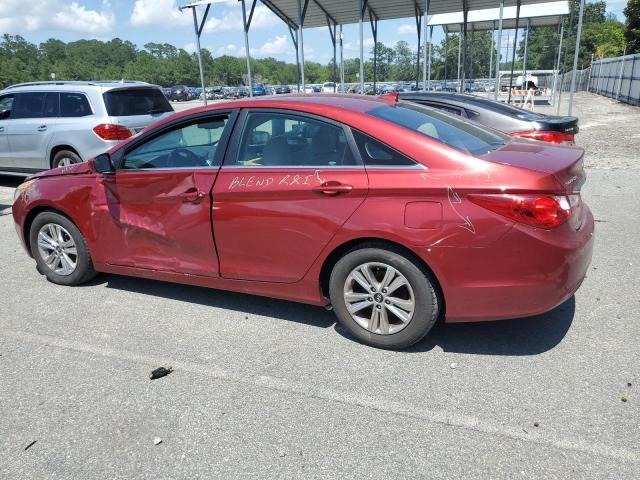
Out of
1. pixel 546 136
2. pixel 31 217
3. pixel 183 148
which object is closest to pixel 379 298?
pixel 183 148

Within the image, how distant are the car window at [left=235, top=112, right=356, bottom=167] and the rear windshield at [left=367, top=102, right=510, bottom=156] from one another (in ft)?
1.11

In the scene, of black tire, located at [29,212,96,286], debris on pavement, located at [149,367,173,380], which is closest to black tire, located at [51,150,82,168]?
black tire, located at [29,212,96,286]

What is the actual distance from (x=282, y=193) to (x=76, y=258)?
2.29 metres

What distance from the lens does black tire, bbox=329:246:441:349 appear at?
10.6ft

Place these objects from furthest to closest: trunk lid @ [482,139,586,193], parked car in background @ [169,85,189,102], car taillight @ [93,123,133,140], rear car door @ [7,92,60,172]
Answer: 1. parked car in background @ [169,85,189,102]
2. rear car door @ [7,92,60,172]
3. car taillight @ [93,123,133,140]
4. trunk lid @ [482,139,586,193]


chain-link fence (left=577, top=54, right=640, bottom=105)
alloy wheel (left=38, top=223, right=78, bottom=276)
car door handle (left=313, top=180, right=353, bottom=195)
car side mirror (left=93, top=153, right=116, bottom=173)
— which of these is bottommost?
chain-link fence (left=577, top=54, right=640, bottom=105)

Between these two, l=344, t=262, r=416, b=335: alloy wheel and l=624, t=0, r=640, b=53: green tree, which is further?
l=624, t=0, r=640, b=53: green tree

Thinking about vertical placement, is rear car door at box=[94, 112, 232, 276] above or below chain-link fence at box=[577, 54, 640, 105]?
above

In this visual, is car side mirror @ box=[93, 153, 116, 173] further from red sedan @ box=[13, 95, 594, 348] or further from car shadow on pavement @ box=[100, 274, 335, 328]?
A: car shadow on pavement @ box=[100, 274, 335, 328]

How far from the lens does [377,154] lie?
333 centimetres

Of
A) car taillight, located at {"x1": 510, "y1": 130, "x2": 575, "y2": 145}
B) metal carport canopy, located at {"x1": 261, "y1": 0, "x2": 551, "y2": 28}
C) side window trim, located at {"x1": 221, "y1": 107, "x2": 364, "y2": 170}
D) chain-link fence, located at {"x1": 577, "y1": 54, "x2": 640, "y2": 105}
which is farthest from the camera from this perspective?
chain-link fence, located at {"x1": 577, "y1": 54, "x2": 640, "y2": 105}

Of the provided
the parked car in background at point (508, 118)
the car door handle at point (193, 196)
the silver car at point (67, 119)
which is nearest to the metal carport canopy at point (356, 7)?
the silver car at point (67, 119)

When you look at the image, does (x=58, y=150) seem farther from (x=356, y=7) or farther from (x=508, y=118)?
(x=356, y=7)

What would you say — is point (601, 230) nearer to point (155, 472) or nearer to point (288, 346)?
point (288, 346)
